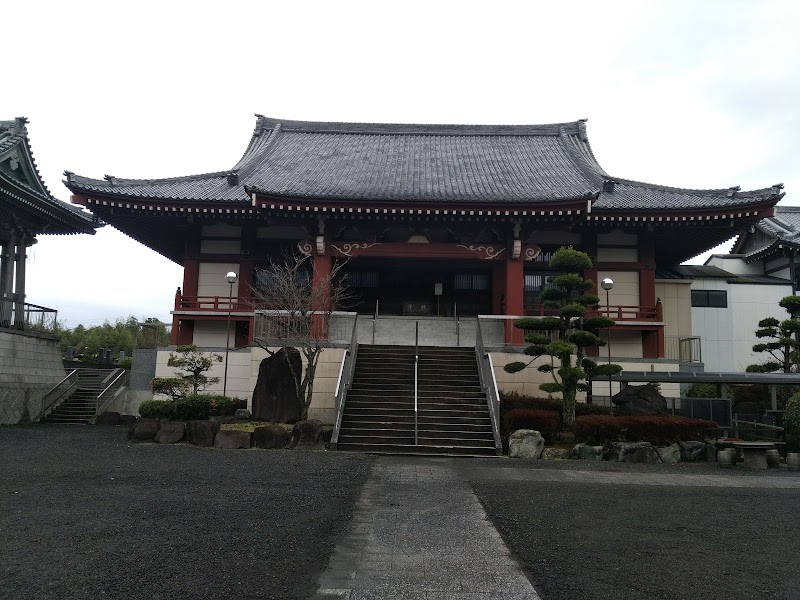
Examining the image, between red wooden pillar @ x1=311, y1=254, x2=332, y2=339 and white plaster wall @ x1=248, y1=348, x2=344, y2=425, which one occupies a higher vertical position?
red wooden pillar @ x1=311, y1=254, x2=332, y2=339

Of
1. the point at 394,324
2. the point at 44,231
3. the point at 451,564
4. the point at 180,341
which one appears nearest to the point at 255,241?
the point at 180,341

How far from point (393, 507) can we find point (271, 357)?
28.5ft

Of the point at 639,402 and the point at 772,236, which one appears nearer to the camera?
the point at 639,402

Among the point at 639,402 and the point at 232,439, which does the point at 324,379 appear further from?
the point at 639,402

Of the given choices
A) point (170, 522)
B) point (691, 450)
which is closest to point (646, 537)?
point (170, 522)

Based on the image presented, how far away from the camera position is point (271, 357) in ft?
51.7

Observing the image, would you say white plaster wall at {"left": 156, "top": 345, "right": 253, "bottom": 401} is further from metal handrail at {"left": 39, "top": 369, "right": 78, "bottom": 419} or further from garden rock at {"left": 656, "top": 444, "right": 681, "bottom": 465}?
garden rock at {"left": 656, "top": 444, "right": 681, "bottom": 465}

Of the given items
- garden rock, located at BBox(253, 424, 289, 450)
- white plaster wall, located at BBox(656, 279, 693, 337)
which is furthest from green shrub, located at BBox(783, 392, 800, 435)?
garden rock, located at BBox(253, 424, 289, 450)

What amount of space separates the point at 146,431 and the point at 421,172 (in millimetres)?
14048

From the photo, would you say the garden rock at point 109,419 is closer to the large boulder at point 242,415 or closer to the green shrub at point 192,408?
the green shrub at point 192,408

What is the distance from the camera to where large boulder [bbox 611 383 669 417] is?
14.9 m

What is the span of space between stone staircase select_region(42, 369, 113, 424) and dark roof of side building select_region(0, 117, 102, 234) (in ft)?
20.0

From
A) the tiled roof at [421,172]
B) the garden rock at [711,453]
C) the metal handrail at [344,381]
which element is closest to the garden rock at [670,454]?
the garden rock at [711,453]

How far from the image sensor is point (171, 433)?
45.4 feet
